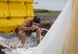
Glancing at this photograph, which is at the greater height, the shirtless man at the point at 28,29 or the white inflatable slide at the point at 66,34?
the white inflatable slide at the point at 66,34

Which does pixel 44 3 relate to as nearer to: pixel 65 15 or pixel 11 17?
pixel 11 17

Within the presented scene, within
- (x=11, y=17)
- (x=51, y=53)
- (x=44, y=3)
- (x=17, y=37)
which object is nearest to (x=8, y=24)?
(x=11, y=17)

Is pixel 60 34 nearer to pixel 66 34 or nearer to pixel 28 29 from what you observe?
pixel 66 34

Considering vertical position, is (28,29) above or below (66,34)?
below

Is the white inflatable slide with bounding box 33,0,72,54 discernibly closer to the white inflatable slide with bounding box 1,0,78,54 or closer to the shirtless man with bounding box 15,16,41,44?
the white inflatable slide with bounding box 1,0,78,54

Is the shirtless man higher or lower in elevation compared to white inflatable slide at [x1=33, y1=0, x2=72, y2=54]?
lower

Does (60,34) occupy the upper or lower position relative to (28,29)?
upper

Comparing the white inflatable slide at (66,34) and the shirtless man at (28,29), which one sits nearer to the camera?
the white inflatable slide at (66,34)

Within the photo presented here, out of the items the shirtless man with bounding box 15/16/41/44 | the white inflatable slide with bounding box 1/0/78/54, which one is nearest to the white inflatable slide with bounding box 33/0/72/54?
the white inflatable slide with bounding box 1/0/78/54

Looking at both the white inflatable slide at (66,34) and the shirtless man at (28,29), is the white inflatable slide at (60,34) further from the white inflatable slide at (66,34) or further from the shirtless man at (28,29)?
the shirtless man at (28,29)

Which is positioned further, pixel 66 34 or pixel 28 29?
pixel 28 29

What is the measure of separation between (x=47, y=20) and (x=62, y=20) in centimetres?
941

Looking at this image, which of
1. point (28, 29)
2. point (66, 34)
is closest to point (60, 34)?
point (66, 34)

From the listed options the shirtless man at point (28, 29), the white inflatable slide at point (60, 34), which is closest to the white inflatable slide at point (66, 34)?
the white inflatable slide at point (60, 34)
